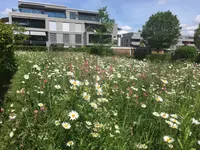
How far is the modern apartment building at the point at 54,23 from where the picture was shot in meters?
42.7

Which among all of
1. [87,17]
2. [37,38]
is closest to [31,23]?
[37,38]

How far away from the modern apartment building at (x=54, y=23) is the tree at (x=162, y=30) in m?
12.3

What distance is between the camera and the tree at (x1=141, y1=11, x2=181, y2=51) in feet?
147

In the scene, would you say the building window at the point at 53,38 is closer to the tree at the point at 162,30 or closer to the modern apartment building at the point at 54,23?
the modern apartment building at the point at 54,23

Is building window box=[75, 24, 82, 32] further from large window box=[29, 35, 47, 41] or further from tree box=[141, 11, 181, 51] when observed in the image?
tree box=[141, 11, 181, 51]

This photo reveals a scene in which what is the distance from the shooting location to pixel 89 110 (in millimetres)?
2309

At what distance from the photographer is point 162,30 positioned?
149 feet

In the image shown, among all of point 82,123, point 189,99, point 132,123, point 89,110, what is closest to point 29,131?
point 82,123

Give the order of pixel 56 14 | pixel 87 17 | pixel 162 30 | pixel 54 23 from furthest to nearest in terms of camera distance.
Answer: pixel 87 17 < pixel 56 14 < pixel 54 23 < pixel 162 30

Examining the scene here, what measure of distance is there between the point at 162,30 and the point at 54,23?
28892mm

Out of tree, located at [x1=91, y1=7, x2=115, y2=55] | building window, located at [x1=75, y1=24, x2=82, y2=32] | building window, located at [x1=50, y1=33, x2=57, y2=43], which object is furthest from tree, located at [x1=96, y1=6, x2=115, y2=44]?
building window, located at [x1=75, y1=24, x2=82, y2=32]

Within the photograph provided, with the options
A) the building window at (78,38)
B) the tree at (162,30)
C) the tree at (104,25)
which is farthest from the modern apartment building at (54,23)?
the tree at (104,25)

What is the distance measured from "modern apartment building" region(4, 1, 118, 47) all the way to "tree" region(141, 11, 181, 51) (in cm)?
1228

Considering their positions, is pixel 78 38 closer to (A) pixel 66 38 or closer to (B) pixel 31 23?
(A) pixel 66 38
